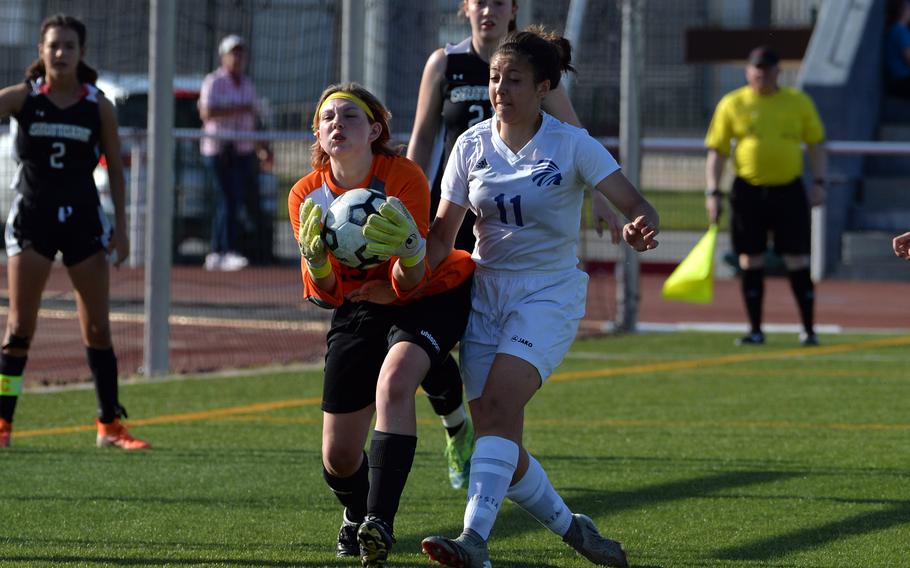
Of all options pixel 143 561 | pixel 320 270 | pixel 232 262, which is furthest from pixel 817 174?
pixel 143 561

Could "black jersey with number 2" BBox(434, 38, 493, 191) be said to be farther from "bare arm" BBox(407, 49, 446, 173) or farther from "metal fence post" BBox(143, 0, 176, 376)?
"metal fence post" BBox(143, 0, 176, 376)

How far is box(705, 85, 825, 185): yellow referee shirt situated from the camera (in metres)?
13.7

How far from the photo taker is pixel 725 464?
7.93m

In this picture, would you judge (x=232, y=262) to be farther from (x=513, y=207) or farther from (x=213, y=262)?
(x=513, y=207)

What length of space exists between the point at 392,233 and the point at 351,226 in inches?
6.1

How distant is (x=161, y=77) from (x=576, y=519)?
6.52m

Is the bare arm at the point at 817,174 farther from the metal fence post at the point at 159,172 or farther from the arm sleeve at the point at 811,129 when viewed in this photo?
the metal fence post at the point at 159,172

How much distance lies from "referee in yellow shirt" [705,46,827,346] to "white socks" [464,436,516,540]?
27.5ft

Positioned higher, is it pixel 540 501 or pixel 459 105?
pixel 459 105

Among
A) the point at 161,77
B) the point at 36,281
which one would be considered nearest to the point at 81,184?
the point at 36,281

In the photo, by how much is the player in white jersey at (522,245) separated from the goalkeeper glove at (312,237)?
1.51 ft

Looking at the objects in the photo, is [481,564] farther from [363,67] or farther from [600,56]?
[600,56]

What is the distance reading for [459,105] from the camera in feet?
24.9

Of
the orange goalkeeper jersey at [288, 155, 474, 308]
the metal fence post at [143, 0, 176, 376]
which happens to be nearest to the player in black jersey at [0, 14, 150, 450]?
the orange goalkeeper jersey at [288, 155, 474, 308]
